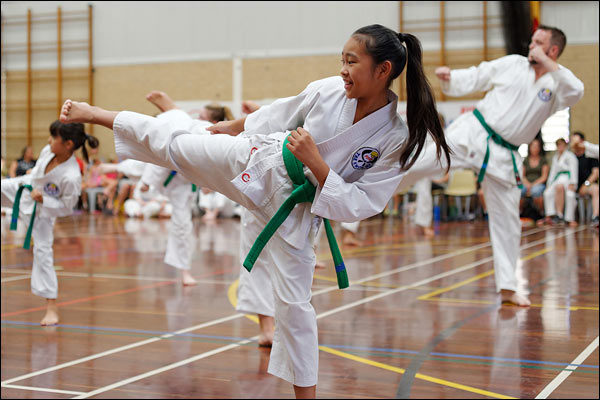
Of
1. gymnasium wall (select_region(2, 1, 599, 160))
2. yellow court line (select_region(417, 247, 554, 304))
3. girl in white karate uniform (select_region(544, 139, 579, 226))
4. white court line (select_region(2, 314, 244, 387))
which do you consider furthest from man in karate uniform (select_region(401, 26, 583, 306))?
gymnasium wall (select_region(2, 1, 599, 160))

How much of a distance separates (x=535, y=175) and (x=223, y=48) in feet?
22.1

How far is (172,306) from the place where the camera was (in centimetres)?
461

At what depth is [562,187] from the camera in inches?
423

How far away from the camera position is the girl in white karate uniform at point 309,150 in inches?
82.7

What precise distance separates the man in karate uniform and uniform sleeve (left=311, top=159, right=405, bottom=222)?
6.78 feet

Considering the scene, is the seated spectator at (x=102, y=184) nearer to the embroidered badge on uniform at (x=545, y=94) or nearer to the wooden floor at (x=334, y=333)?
the wooden floor at (x=334, y=333)

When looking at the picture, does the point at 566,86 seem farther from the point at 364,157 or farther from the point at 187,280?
the point at 187,280

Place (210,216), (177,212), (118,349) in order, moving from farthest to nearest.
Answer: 1. (210,216)
2. (177,212)
3. (118,349)

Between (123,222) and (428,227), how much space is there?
16.7 ft

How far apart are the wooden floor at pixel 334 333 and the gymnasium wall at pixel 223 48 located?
7.12 meters

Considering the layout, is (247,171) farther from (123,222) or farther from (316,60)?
(316,60)

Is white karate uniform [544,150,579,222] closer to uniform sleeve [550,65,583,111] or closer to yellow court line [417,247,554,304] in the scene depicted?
yellow court line [417,247,554,304]

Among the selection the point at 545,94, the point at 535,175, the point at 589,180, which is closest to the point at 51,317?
the point at 545,94

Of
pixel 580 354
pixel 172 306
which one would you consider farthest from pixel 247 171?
pixel 172 306
